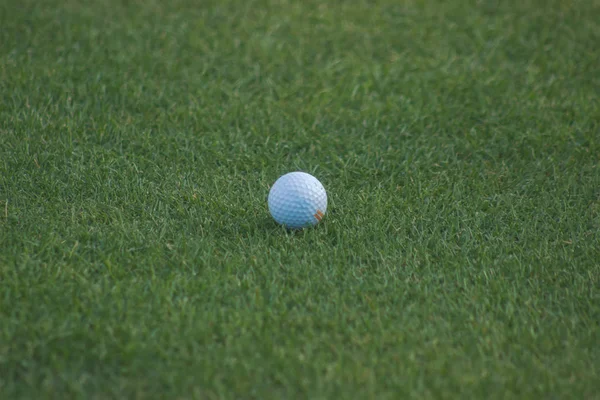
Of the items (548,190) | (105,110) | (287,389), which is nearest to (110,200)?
(105,110)

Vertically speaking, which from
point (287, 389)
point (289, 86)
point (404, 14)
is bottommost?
point (287, 389)

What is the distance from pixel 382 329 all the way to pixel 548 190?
1.63m

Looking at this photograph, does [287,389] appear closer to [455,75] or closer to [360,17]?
[455,75]

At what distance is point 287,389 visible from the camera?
219cm

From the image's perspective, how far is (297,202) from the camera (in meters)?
3.01

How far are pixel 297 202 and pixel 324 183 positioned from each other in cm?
62

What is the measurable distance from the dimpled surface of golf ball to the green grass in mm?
75

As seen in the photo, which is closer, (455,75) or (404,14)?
(455,75)

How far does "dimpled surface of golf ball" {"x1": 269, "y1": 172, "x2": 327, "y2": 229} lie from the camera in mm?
3018

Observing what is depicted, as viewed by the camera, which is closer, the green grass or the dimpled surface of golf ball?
the green grass

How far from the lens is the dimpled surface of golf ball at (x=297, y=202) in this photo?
302 centimetres

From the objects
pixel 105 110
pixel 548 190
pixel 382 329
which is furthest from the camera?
pixel 105 110

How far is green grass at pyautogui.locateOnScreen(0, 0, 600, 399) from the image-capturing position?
2.31m

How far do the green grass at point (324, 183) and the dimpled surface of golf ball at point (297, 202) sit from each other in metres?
0.08
